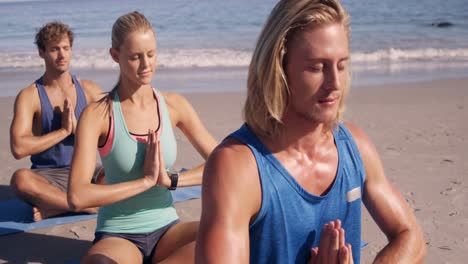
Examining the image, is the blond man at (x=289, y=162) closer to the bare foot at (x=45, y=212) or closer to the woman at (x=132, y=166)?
the woman at (x=132, y=166)

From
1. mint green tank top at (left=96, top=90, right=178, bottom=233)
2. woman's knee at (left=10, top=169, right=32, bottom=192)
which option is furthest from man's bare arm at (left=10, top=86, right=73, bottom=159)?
mint green tank top at (left=96, top=90, right=178, bottom=233)

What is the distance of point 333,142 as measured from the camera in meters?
2.11

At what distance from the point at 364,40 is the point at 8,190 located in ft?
48.2

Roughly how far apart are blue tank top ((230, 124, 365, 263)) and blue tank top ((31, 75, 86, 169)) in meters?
3.16

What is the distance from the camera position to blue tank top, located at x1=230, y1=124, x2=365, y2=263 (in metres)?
1.90

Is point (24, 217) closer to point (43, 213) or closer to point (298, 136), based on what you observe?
point (43, 213)

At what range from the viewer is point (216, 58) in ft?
52.2

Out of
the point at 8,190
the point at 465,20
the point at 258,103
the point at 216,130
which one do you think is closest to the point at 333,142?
the point at 258,103

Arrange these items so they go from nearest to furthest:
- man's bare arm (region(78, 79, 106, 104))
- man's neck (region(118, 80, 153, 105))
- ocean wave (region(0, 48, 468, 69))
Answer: man's neck (region(118, 80, 153, 105)) < man's bare arm (region(78, 79, 106, 104)) < ocean wave (region(0, 48, 468, 69))

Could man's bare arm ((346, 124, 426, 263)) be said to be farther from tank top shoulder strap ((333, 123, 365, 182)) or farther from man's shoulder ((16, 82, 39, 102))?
man's shoulder ((16, 82, 39, 102))

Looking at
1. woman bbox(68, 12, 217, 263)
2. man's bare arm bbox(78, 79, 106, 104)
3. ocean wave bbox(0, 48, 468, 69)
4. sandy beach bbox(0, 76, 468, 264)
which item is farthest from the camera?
ocean wave bbox(0, 48, 468, 69)

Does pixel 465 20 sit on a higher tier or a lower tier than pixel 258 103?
lower

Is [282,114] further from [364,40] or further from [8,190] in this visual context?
[364,40]

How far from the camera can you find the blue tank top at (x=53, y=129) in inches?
191
